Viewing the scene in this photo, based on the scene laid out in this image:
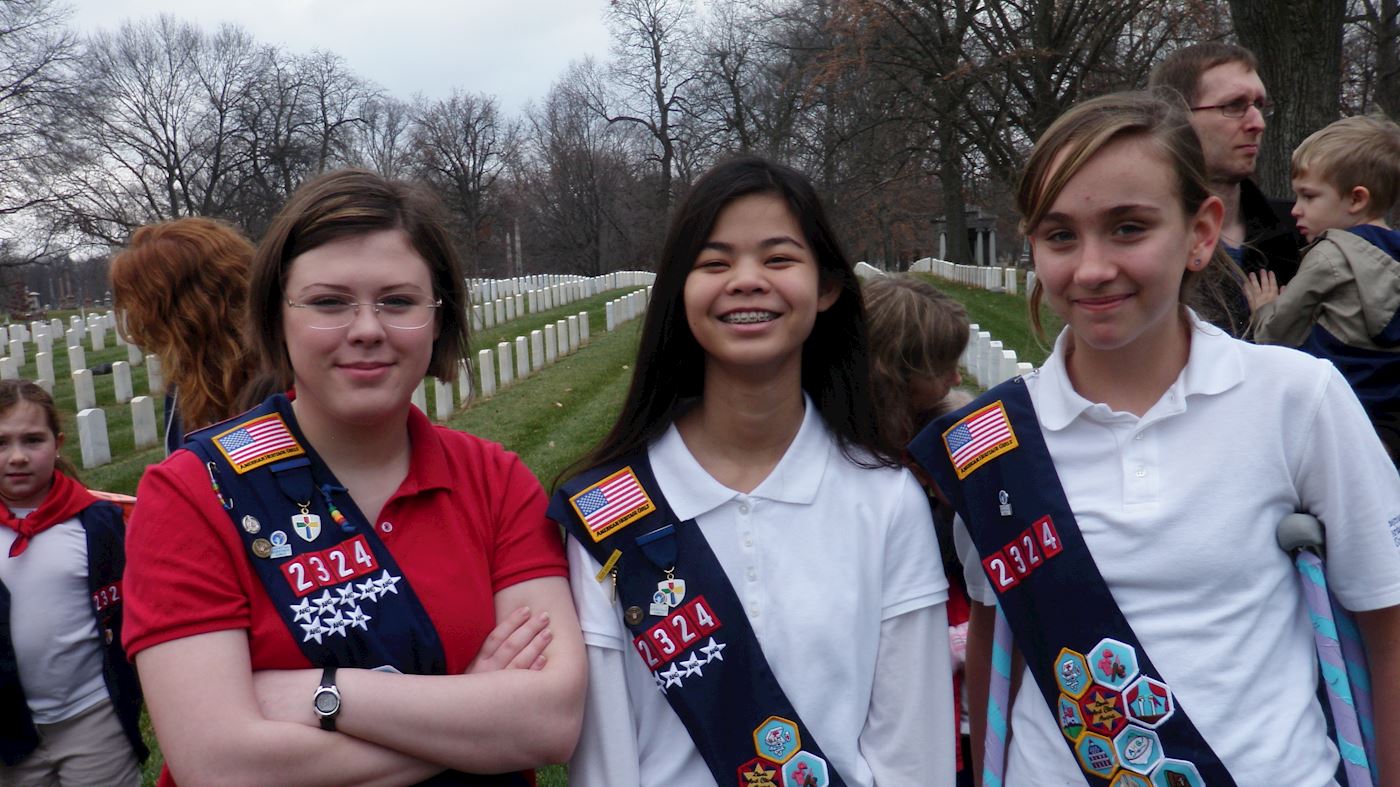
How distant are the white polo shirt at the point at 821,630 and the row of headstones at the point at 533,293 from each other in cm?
2181

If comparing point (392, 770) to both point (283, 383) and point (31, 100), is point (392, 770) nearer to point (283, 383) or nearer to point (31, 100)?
point (283, 383)

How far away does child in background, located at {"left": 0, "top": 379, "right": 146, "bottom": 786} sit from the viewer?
3.25 meters

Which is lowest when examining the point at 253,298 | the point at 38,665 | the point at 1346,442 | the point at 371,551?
the point at 38,665

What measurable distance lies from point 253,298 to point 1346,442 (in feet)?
7.11

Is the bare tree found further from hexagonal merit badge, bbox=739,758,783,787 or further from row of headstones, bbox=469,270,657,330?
hexagonal merit badge, bbox=739,758,783,787

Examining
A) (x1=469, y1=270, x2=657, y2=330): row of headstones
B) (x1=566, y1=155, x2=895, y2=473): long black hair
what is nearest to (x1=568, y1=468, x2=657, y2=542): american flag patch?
(x1=566, y1=155, x2=895, y2=473): long black hair

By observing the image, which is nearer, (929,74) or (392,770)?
(392,770)

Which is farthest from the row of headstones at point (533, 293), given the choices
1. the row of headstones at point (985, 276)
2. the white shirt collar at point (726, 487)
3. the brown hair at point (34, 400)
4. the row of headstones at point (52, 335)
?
the white shirt collar at point (726, 487)

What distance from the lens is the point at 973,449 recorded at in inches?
92.0

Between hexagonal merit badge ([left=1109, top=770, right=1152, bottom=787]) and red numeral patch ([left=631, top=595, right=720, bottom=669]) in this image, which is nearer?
hexagonal merit badge ([left=1109, top=770, right=1152, bottom=787])

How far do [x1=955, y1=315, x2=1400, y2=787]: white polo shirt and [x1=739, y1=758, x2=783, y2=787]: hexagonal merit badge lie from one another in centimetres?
53

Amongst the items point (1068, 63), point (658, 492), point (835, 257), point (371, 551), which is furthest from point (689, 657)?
point (1068, 63)

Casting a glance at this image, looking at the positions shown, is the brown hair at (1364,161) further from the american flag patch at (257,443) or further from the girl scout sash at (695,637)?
the american flag patch at (257,443)

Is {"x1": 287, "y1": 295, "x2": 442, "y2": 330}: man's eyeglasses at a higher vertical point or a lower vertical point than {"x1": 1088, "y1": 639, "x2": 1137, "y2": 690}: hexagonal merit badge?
higher
